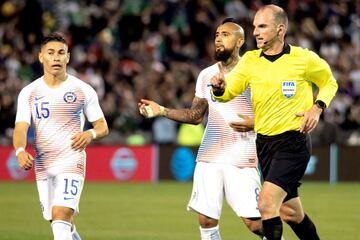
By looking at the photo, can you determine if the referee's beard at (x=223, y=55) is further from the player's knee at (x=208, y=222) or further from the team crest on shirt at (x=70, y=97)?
the player's knee at (x=208, y=222)

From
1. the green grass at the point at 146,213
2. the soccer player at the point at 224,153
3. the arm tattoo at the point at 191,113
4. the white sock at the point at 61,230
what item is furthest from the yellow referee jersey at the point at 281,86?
the green grass at the point at 146,213

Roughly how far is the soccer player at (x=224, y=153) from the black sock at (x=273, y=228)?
842mm

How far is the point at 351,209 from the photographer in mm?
17531

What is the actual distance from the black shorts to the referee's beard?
3.45ft

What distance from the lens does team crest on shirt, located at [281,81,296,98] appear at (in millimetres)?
9688

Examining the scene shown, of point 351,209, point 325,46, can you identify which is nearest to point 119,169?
point 325,46

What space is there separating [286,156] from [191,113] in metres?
1.24

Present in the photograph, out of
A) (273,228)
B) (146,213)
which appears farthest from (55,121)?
(146,213)

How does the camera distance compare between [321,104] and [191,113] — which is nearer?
[321,104]

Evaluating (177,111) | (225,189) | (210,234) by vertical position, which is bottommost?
(210,234)

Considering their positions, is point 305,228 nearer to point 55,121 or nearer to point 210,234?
point 210,234

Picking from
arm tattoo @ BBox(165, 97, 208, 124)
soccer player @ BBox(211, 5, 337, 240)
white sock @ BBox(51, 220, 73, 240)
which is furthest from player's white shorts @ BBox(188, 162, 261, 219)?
white sock @ BBox(51, 220, 73, 240)

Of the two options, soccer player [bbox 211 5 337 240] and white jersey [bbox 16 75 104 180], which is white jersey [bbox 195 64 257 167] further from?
white jersey [bbox 16 75 104 180]

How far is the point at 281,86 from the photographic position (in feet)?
31.8
